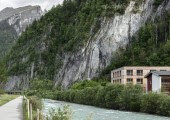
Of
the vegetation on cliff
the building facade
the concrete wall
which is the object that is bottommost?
the concrete wall

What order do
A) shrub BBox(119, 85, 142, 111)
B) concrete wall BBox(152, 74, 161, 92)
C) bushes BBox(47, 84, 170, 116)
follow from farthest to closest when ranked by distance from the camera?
concrete wall BBox(152, 74, 161, 92) < shrub BBox(119, 85, 142, 111) < bushes BBox(47, 84, 170, 116)

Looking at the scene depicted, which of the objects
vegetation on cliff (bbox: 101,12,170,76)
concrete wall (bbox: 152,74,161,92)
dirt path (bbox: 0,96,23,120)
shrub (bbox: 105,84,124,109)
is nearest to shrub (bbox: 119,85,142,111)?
shrub (bbox: 105,84,124,109)

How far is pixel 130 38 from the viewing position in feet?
644

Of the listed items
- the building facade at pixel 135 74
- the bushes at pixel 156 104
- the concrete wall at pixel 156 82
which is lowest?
the bushes at pixel 156 104

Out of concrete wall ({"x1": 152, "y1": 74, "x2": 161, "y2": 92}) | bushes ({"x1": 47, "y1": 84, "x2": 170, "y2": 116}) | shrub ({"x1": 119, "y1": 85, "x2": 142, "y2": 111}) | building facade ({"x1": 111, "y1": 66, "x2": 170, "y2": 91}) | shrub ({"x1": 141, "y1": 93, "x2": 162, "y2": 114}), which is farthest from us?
building facade ({"x1": 111, "y1": 66, "x2": 170, "y2": 91})

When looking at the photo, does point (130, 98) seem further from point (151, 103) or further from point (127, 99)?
point (151, 103)

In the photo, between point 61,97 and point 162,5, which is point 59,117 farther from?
point 162,5

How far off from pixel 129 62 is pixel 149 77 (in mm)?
63710

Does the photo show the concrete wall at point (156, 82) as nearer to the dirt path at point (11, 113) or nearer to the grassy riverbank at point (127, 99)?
the grassy riverbank at point (127, 99)

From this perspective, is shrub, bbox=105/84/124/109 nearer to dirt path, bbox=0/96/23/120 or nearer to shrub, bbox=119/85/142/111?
shrub, bbox=119/85/142/111

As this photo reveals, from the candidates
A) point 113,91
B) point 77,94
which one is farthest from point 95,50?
point 113,91

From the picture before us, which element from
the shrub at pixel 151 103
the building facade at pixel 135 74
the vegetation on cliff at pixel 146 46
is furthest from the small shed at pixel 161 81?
the vegetation on cliff at pixel 146 46

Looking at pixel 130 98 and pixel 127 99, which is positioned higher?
pixel 130 98

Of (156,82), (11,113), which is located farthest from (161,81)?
(11,113)
